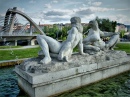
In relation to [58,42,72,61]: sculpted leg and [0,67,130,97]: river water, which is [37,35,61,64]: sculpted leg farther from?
[0,67,130,97]: river water

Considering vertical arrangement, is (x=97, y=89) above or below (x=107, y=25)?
below

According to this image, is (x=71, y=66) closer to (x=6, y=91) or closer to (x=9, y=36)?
(x=6, y=91)

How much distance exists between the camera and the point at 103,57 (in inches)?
306

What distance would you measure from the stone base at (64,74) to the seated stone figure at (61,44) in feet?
Result: 1.05

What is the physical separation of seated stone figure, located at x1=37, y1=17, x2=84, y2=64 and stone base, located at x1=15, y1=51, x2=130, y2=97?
1.05 feet

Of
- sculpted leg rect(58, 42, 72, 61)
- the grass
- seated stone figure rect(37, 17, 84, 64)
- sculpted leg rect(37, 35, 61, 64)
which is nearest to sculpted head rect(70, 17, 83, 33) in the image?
seated stone figure rect(37, 17, 84, 64)

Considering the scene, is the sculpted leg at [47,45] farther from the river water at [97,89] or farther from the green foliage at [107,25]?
the green foliage at [107,25]

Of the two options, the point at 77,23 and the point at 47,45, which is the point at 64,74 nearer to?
the point at 47,45

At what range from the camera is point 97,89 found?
A: 6.62m

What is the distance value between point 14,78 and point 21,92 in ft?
6.93

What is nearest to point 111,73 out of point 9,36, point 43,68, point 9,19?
point 43,68

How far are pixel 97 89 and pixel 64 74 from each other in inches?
66.8

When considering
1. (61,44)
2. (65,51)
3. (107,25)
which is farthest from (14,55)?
(107,25)

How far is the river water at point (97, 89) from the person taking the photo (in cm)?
615
